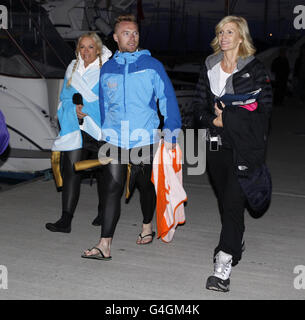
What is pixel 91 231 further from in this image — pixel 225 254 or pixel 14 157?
pixel 14 157

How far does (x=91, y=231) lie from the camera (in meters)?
6.02

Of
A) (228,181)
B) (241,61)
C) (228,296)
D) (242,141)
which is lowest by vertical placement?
(228,296)

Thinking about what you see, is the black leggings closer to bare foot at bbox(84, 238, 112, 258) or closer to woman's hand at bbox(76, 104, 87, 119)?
bare foot at bbox(84, 238, 112, 258)

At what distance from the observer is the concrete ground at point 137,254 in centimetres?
450

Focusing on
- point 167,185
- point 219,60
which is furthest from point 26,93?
point 219,60

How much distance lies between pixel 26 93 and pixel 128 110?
5107 mm

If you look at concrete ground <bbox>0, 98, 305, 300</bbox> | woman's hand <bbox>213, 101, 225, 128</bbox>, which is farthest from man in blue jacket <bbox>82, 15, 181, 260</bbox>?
woman's hand <bbox>213, 101, 225, 128</bbox>

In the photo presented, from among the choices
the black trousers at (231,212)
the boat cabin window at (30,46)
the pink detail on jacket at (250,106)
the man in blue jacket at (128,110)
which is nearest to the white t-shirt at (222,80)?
the pink detail on jacket at (250,106)

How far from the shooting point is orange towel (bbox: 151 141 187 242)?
17.0 ft

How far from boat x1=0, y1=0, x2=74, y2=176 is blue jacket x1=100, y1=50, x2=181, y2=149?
478 centimetres

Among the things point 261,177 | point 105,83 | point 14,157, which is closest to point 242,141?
point 261,177

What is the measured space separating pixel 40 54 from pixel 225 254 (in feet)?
21.8

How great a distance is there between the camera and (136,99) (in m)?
4.91

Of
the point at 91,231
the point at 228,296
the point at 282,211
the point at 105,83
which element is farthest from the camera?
the point at 282,211
